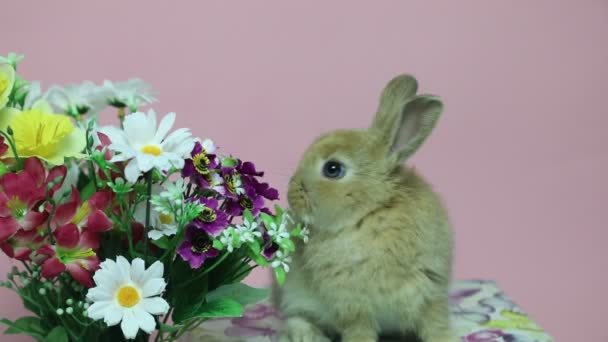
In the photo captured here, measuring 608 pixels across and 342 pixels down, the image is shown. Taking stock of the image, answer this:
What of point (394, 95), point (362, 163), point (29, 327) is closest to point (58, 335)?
point (29, 327)

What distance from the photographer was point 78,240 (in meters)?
0.88

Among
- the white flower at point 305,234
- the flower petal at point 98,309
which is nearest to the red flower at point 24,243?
the flower petal at point 98,309

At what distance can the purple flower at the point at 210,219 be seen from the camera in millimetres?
922

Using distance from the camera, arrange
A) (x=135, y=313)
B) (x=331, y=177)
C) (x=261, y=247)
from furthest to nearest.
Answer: (x=331, y=177) → (x=261, y=247) → (x=135, y=313)

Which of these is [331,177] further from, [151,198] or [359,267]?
[151,198]

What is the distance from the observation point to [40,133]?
2.94 feet

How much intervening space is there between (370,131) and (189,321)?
0.40 m

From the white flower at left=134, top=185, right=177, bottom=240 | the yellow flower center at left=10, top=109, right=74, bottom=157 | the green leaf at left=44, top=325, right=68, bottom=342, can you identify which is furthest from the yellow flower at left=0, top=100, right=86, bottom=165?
the green leaf at left=44, top=325, right=68, bottom=342

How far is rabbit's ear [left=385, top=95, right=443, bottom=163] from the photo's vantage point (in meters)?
1.09

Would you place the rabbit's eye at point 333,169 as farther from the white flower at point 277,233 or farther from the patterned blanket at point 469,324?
the patterned blanket at point 469,324

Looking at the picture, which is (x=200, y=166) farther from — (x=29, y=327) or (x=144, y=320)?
(x=29, y=327)

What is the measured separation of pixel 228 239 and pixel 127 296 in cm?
14

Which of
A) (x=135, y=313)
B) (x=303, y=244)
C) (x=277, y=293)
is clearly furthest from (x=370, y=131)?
(x=135, y=313)

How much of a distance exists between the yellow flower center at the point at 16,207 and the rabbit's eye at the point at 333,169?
45cm
